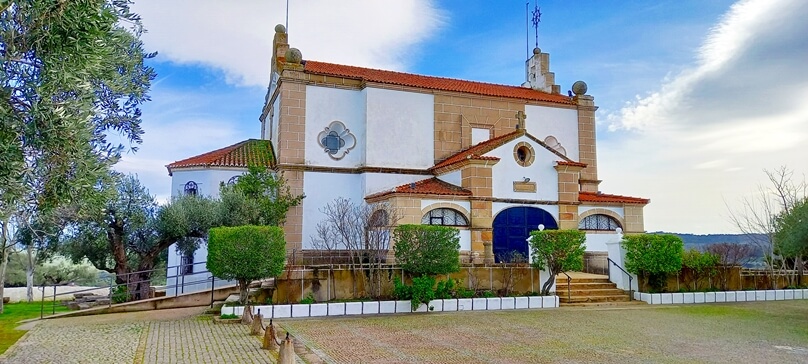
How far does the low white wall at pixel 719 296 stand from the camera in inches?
690

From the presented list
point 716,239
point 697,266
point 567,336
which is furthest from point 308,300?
point 716,239

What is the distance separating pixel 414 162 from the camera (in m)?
24.0

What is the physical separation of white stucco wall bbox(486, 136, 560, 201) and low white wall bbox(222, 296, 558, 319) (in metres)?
6.04

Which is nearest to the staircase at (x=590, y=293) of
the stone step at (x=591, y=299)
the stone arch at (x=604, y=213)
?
the stone step at (x=591, y=299)

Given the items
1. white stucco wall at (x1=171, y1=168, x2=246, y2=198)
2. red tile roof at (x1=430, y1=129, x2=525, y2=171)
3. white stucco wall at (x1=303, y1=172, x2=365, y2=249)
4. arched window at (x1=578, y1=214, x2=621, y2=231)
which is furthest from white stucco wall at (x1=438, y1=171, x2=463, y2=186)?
white stucco wall at (x1=171, y1=168, x2=246, y2=198)

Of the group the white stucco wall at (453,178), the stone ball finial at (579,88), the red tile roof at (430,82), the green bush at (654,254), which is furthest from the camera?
the stone ball finial at (579,88)

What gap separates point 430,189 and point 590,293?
6.73m

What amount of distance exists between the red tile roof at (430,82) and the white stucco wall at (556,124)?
0.47 m

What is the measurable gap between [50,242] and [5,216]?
12.2 meters

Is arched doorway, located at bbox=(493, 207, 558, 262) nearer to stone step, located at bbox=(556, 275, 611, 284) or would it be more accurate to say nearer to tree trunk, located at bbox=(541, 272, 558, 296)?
stone step, located at bbox=(556, 275, 611, 284)

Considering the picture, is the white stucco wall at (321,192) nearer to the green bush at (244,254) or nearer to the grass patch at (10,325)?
the green bush at (244,254)

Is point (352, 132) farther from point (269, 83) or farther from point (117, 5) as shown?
point (117, 5)

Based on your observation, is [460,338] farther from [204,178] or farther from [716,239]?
[716,239]

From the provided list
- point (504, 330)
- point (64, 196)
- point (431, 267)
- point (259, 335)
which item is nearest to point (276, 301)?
point (259, 335)
